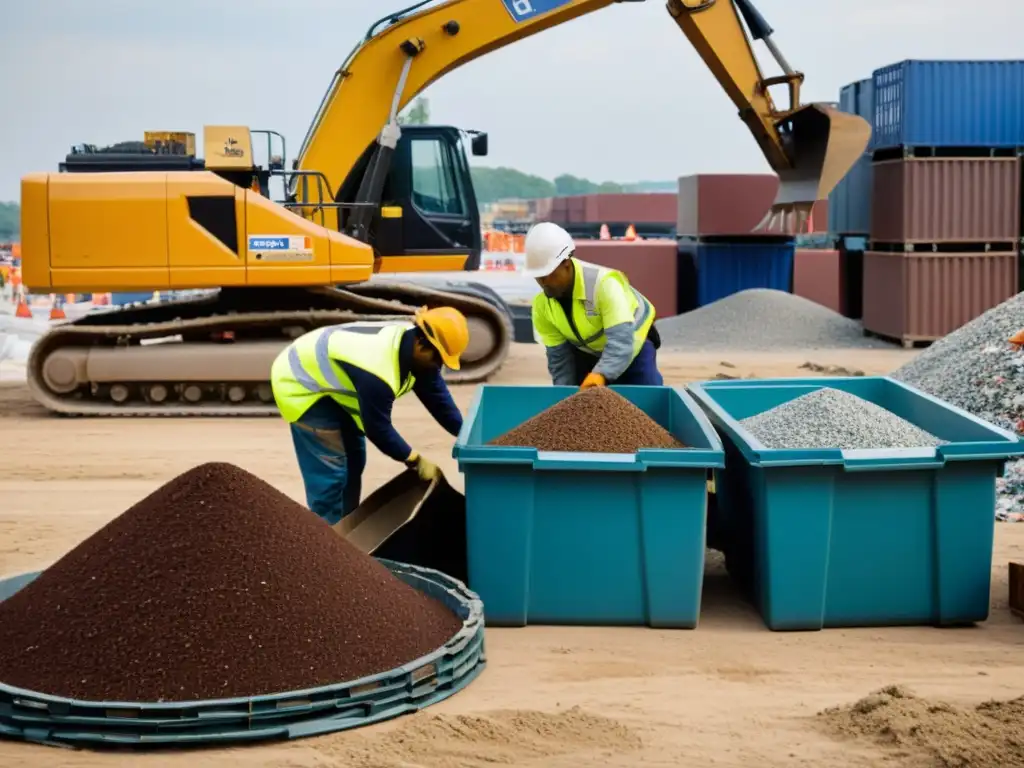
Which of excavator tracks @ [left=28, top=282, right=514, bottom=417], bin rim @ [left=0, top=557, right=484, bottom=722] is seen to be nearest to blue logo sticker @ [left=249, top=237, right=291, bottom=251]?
excavator tracks @ [left=28, top=282, right=514, bottom=417]

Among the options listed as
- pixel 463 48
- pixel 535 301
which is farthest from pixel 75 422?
pixel 535 301

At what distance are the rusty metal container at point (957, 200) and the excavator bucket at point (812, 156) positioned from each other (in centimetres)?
240

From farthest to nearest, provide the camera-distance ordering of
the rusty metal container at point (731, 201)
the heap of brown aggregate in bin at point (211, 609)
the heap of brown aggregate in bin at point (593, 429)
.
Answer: the rusty metal container at point (731, 201) → the heap of brown aggregate in bin at point (593, 429) → the heap of brown aggregate in bin at point (211, 609)

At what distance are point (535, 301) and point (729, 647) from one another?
2431 mm

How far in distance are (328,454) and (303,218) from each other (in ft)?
21.5

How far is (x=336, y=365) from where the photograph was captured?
6500 mm

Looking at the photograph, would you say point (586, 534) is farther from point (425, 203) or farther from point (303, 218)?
point (425, 203)

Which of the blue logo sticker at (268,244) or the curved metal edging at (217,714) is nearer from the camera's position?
the curved metal edging at (217,714)

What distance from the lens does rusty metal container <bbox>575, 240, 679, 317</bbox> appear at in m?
20.2

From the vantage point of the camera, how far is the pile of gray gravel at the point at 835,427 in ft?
20.2

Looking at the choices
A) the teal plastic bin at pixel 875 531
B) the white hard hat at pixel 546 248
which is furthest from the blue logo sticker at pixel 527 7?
the teal plastic bin at pixel 875 531

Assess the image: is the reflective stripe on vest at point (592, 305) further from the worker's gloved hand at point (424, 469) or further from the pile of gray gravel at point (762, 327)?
the pile of gray gravel at point (762, 327)

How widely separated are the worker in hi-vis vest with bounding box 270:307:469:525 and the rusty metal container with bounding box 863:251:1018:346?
10927 millimetres

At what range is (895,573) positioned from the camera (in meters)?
6.06
